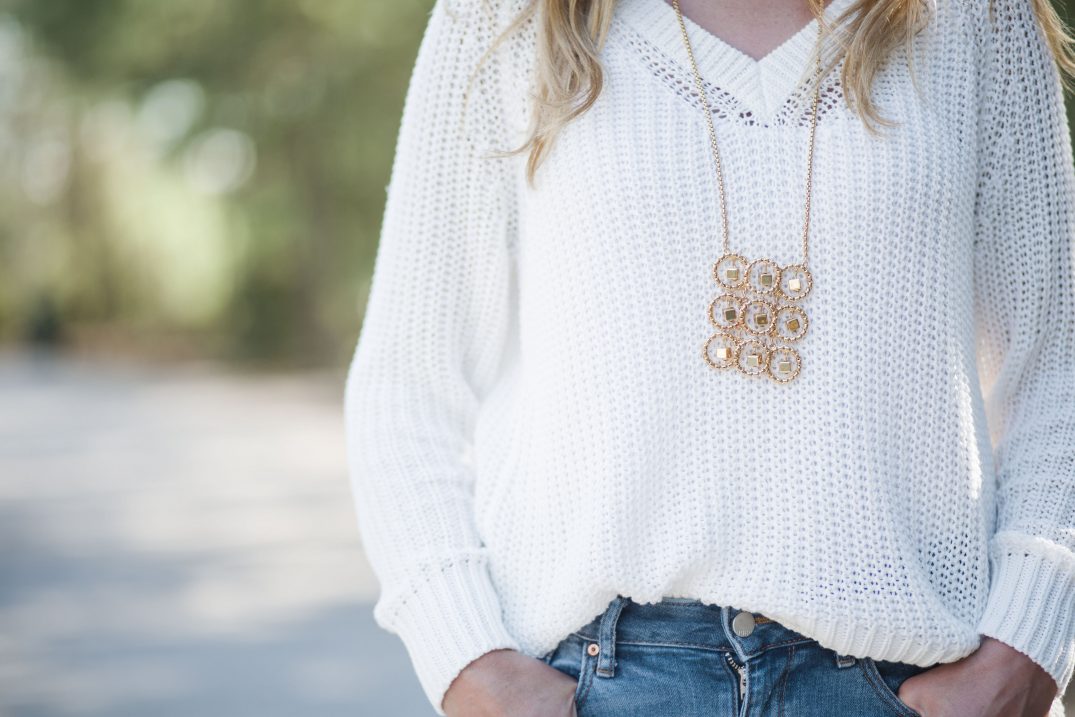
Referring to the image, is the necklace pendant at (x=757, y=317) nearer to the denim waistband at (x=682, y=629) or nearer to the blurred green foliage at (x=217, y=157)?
the denim waistband at (x=682, y=629)

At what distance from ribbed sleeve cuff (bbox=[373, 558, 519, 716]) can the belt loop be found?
0.10 meters

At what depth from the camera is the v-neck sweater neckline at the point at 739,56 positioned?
139 centimetres

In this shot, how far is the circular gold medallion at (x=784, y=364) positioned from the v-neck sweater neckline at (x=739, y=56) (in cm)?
28

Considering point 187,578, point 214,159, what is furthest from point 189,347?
point 187,578

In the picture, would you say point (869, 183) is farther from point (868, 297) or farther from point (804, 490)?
point (804, 490)

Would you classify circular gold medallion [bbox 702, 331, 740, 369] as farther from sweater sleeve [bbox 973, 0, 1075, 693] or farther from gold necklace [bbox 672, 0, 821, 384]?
sweater sleeve [bbox 973, 0, 1075, 693]

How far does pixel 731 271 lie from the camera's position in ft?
4.37

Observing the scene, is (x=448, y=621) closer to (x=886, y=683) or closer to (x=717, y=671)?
(x=717, y=671)

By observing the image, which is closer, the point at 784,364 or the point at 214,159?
the point at 784,364

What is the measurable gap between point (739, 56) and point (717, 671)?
720mm

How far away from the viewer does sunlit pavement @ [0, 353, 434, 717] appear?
4.87 m

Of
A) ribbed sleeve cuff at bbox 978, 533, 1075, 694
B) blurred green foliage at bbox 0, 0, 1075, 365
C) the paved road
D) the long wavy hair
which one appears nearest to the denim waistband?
ribbed sleeve cuff at bbox 978, 533, 1075, 694

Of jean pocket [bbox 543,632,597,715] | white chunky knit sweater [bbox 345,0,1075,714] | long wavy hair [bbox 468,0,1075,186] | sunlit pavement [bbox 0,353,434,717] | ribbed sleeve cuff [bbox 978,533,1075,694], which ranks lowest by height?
sunlit pavement [bbox 0,353,434,717]

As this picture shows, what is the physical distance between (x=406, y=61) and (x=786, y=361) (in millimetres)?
14618
